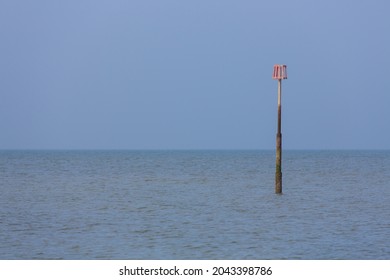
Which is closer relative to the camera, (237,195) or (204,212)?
(204,212)

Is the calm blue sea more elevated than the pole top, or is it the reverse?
the pole top

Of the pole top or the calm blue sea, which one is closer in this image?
the calm blue sea

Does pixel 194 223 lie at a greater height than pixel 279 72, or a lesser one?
lesser

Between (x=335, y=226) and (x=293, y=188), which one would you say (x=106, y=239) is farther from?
(x=293, y=188)

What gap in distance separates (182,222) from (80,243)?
7.12 metres

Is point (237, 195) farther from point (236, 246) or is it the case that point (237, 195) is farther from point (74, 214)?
point (236, 246)

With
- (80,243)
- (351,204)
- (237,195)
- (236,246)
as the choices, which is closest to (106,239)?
(80,243)

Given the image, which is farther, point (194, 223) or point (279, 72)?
point (279, 72)

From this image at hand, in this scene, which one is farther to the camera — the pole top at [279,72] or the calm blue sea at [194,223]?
the pole top at [279,72]

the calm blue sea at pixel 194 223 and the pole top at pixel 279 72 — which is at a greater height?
the pole top at pixel 279 72

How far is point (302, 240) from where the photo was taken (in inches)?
1085
